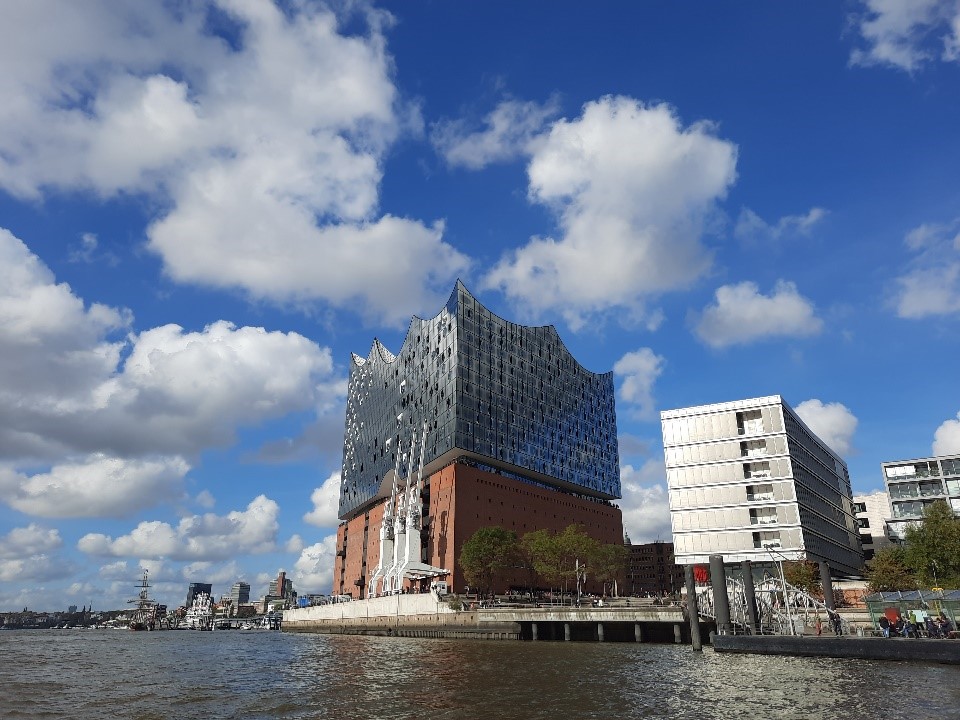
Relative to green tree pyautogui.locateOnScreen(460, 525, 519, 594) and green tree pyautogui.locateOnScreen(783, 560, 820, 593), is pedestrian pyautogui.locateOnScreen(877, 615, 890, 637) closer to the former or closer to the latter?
green tree pyautogui.locateOnScreen(783, 560, 820, 593)

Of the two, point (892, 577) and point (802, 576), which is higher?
point (802, 576)

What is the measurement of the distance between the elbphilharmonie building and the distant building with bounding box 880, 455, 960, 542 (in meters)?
53.0

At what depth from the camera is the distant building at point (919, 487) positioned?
349 ft

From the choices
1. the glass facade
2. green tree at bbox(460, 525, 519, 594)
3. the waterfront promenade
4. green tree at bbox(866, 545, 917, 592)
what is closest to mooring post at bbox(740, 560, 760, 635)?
the waterfront promenade

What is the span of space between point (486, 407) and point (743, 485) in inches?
1922

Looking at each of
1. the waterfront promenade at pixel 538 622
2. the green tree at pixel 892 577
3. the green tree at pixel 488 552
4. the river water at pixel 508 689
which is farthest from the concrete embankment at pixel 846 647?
the green tree at pixel 488 552

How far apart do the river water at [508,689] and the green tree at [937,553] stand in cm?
3676

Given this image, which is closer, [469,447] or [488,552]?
[488,552]

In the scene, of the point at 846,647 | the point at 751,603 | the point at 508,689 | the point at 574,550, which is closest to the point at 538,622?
the point at 574,550

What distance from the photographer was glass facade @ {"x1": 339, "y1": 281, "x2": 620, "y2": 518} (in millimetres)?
121438

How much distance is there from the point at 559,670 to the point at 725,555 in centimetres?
5457

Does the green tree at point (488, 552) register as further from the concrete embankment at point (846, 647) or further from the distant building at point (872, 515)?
the distant building at point (872, 515)

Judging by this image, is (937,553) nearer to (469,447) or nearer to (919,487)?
(919,487)

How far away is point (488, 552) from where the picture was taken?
328 feet
